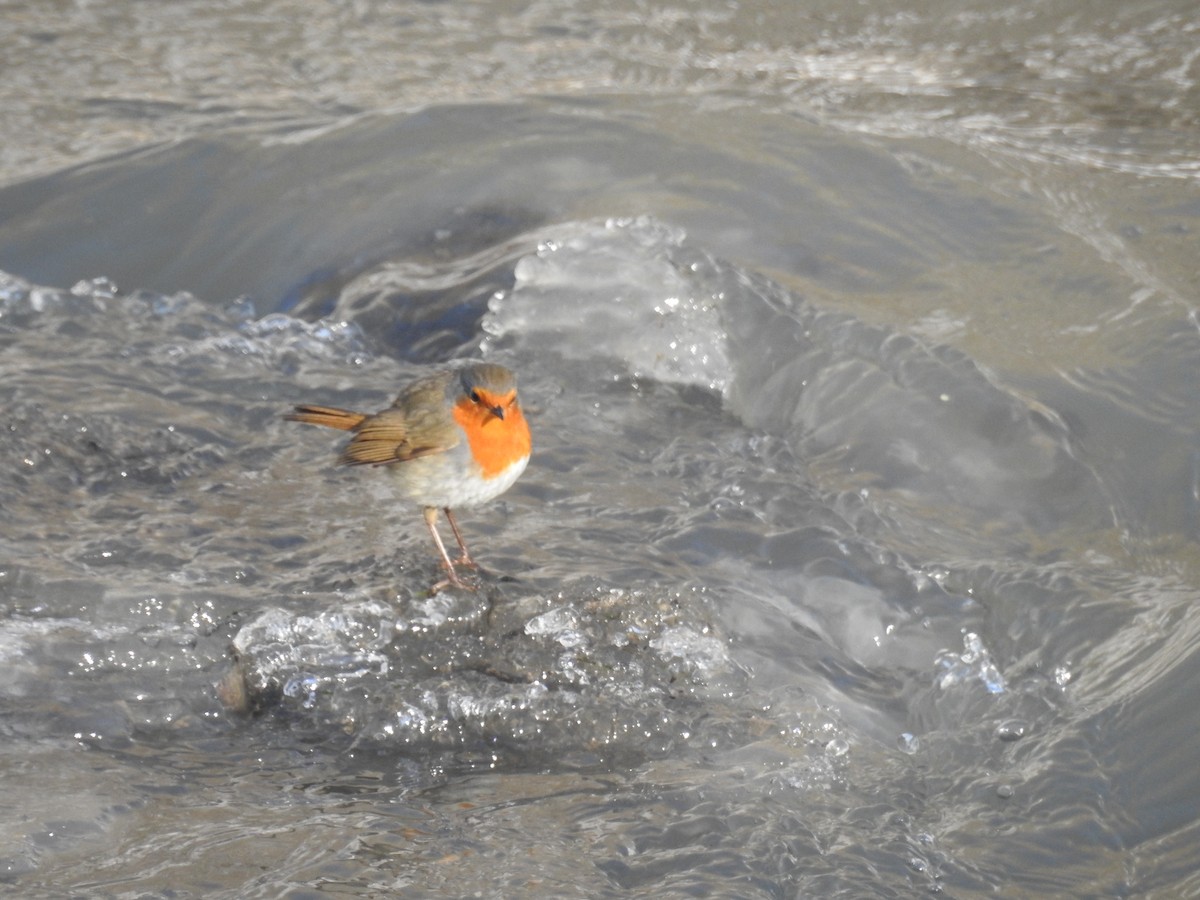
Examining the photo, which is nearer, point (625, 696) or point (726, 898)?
point (726, 898)

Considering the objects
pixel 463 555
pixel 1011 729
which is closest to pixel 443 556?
pixel 463 555

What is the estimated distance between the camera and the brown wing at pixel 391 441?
4488 millimetres

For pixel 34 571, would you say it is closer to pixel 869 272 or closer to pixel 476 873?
pixel 476 873

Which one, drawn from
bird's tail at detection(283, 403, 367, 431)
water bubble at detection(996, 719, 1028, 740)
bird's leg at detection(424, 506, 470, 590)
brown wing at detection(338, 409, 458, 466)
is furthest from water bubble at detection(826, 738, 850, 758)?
bird's tail at detection(283, 403, 367, 431)

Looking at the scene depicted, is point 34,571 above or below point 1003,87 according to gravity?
below

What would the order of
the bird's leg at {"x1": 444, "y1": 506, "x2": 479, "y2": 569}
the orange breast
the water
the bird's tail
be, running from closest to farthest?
1. the water
2. the orange breast
3. the bird's leg at {"x1": 444, "y1": 506, "x2": 479, "y2": 569}
4. the bird's tail

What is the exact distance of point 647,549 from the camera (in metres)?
4.82

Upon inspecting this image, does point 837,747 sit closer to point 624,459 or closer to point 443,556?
Answer: point 443,556

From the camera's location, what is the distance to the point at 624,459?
5.47 meters

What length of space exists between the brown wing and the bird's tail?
0.04 metres

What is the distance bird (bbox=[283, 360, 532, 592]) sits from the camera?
14.4 feet

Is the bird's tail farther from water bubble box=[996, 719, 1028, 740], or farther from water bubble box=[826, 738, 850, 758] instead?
water bubble box=[996, 719, 1028, 740]

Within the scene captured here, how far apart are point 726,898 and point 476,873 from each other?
→ 2.00ft

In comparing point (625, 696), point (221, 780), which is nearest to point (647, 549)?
point (625, 696)
